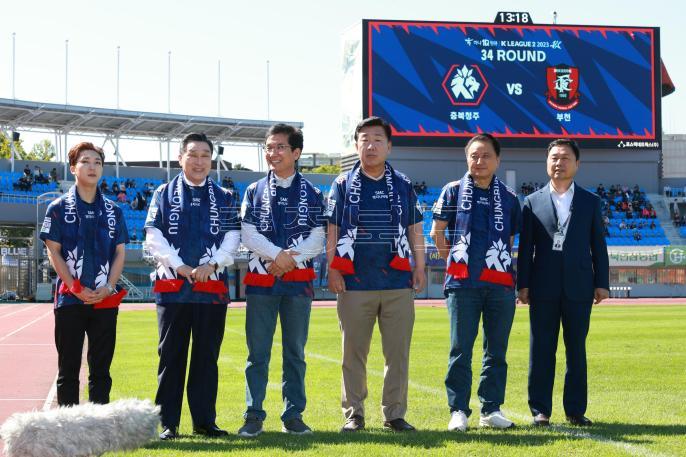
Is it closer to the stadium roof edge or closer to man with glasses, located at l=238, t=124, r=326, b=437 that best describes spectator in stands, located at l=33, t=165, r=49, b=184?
the stadium roof edge

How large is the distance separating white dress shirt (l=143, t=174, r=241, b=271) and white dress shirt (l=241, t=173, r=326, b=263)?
9cm

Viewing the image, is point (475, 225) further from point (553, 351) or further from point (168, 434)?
point (168, 434)

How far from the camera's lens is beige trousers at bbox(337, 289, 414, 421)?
699 cm

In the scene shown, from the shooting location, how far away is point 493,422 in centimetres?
702

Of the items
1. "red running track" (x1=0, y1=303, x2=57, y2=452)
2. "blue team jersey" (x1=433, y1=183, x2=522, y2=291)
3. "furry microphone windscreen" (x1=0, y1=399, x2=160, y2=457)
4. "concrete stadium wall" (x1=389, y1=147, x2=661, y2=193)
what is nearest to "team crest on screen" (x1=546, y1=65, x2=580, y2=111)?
"concrete stadium wall" (x1=389, y1=147, x2=661, y2=193)

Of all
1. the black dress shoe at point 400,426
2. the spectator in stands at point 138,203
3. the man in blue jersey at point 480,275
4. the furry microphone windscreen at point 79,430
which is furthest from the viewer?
the spectator in stands at point 138,203

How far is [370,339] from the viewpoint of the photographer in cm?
699

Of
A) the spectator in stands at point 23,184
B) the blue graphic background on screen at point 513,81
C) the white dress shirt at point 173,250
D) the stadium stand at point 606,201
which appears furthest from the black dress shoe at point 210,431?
the spectator in stands at point 23,184

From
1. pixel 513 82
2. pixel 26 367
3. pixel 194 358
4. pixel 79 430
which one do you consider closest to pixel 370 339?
pixel 194 358

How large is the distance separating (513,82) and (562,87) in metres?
2.52

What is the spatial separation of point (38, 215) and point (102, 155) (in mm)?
41556

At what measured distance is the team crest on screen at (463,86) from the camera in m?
48.3

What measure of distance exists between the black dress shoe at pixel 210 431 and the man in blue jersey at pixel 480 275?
5.28 feet

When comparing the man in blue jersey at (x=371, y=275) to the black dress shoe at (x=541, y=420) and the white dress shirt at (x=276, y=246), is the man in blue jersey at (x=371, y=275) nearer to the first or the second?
the white dress shirt at (x=276, y=246)
